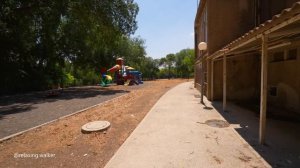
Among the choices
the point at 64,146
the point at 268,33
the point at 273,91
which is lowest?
the point at 64,146

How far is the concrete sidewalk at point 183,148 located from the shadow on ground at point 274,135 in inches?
9.5

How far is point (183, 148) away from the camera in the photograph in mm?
5914

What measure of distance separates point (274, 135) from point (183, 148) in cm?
274

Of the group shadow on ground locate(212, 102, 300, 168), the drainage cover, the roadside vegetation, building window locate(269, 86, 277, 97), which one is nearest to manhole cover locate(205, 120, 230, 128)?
the drainage cover

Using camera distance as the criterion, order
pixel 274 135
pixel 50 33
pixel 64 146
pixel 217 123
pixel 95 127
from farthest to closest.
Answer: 1. pixel 50 33
2. pixel 217 123
3. pixel 95 127
4. pixel 274 135
5. pixel 64 146

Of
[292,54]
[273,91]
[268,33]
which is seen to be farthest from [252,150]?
[273,91]

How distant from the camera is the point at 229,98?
14305 millimetres

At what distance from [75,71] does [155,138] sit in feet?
118

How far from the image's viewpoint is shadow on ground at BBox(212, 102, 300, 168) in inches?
202

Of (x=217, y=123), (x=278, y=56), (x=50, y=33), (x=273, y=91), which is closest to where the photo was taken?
(x=217, y=123)

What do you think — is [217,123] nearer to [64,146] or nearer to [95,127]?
[95,127]

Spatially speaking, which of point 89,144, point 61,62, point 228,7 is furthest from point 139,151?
point 61,62

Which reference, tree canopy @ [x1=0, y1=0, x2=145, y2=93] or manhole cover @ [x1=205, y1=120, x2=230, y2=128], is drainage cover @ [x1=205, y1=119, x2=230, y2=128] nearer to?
manhole cover @ [x1=205, y1=120, x2=230, y2=128]

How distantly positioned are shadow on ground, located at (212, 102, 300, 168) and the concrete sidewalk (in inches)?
9.5
